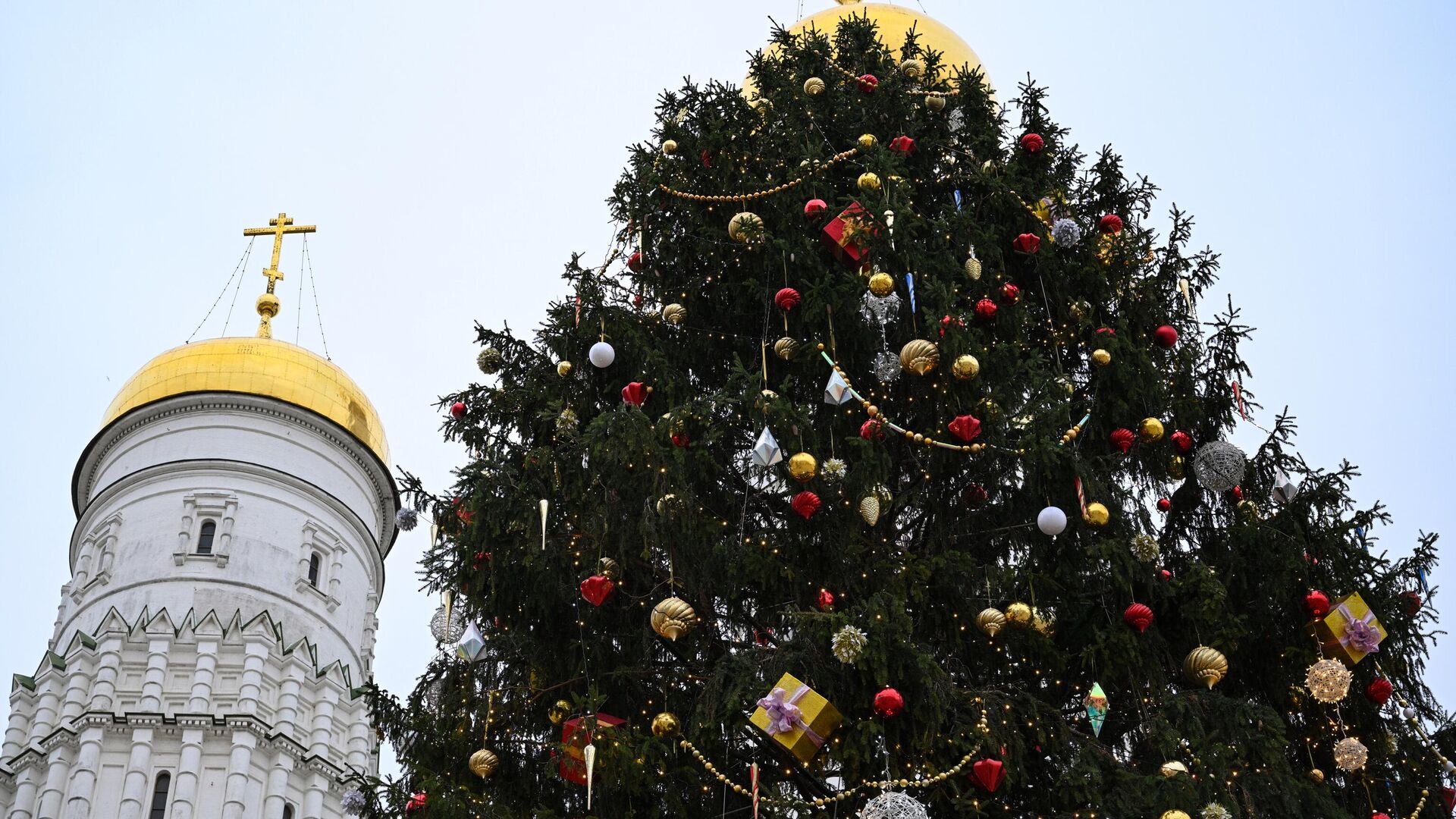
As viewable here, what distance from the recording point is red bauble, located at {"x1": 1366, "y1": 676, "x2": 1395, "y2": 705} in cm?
927

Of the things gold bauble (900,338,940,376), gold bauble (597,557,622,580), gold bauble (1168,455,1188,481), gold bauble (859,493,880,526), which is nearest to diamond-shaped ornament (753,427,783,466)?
gold bauble (859,493,880,526)

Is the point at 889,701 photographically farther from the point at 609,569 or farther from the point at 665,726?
the point at 609,569

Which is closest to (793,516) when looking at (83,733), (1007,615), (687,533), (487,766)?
(687,533)

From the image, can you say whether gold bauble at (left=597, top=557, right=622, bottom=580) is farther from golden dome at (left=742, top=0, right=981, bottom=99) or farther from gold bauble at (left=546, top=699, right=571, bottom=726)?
golden dome at (left=742, top=0, right=981, bottom=99)

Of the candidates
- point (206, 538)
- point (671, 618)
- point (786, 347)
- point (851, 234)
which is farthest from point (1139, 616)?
point (206, 538)

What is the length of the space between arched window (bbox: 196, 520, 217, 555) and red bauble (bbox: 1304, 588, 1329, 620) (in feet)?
76.3

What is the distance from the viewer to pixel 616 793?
28.8 ft

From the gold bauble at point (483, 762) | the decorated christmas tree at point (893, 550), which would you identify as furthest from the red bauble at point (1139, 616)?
the gold bauble at point (483, 762)

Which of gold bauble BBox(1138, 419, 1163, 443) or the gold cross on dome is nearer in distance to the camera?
gold bauble BBox(1138, 419, 1163, 443)

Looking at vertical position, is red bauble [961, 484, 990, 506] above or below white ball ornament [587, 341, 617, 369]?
below

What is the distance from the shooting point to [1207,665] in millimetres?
9031

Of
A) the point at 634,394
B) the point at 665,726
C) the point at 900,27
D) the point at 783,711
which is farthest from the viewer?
the point at 900,27

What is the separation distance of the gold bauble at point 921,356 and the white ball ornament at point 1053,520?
1233 millimetres

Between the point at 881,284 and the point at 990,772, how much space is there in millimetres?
3269
